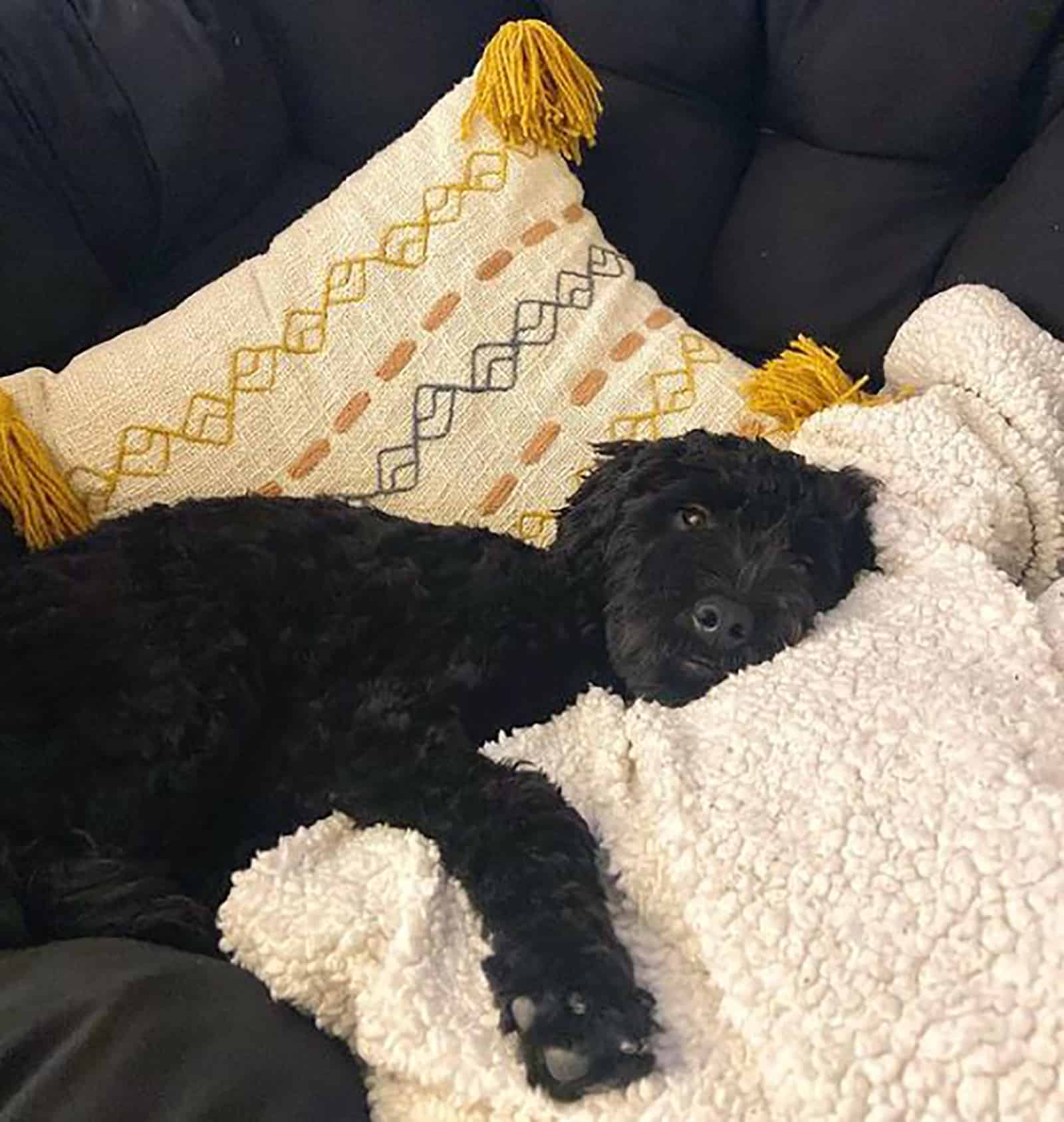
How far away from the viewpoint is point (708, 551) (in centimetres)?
152

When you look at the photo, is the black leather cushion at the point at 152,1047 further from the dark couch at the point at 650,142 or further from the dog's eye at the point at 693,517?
the dark couch at the point at 650,142

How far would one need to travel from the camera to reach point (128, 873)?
1360mm

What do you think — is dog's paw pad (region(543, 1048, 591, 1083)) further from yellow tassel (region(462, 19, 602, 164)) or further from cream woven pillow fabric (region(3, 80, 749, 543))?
yellow tassel (region(462, 19, 602, 164))

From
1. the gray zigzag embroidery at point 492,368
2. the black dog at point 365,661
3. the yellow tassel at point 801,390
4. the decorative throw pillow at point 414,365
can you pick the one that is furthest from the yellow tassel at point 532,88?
the black dog at point 365,661

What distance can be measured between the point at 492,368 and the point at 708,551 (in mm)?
496

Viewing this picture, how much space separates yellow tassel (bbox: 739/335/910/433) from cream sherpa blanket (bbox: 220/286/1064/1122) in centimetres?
24

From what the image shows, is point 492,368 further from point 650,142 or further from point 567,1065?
point 567,1065

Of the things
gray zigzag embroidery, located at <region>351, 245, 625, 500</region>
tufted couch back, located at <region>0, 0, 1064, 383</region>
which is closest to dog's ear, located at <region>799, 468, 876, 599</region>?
tufted couch back, located at <region>0, 0, 1064, 383</region>

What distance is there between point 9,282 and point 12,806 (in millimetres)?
753

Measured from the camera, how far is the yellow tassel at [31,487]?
1.74 m

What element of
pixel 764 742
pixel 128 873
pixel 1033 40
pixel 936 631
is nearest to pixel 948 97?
pixel 1033 40

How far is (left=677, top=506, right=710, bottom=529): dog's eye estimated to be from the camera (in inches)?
61.1

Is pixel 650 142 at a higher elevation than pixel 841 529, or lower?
higher

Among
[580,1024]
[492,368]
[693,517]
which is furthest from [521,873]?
[492,368]
